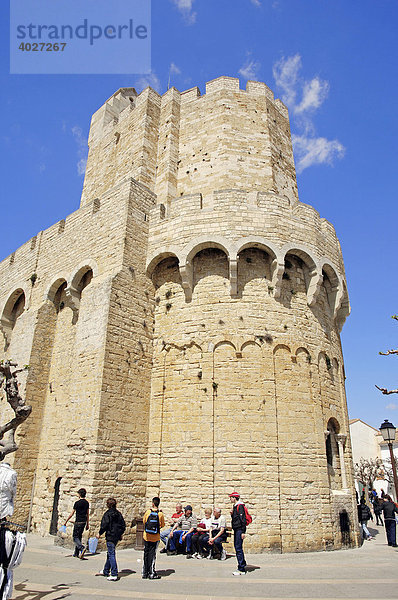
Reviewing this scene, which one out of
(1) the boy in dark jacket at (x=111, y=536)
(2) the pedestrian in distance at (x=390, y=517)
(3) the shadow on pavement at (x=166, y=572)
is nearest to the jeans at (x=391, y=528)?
(2) the pedestrian in distance at (x=390, y=517)

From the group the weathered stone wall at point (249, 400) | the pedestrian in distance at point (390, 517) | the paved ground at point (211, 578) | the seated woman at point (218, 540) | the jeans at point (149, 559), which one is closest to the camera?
the paved ground at point (211, 578)

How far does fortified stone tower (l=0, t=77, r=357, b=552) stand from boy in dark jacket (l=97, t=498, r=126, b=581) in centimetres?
264

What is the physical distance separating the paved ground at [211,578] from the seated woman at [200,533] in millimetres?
352

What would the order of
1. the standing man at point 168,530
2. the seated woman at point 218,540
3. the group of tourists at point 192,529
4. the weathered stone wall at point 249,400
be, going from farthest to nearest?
the weathered stone wall at point 249,400, the standing man at point 168,530, the seated woman at point 218,540, the group of tourists at point 192,529

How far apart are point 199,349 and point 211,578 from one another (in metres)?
5.35

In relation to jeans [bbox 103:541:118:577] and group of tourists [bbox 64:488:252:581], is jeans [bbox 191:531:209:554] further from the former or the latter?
jeans [bbox 103:541:118:577]

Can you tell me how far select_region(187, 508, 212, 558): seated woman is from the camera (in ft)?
27.4

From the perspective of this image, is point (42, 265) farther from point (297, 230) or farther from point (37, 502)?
point (297, 230)

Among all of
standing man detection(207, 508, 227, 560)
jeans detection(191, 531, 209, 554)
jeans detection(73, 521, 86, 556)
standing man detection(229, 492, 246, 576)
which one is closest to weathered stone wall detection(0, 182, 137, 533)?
jeans detection(73, 521, 86, 556)

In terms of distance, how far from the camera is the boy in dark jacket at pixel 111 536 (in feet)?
20.8

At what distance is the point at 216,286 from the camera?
11453 millimetres

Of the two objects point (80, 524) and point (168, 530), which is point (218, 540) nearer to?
point (168, 530)

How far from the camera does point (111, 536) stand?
21.1 feet

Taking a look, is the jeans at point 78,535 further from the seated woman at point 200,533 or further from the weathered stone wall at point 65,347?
the seated woman at point 200,533
